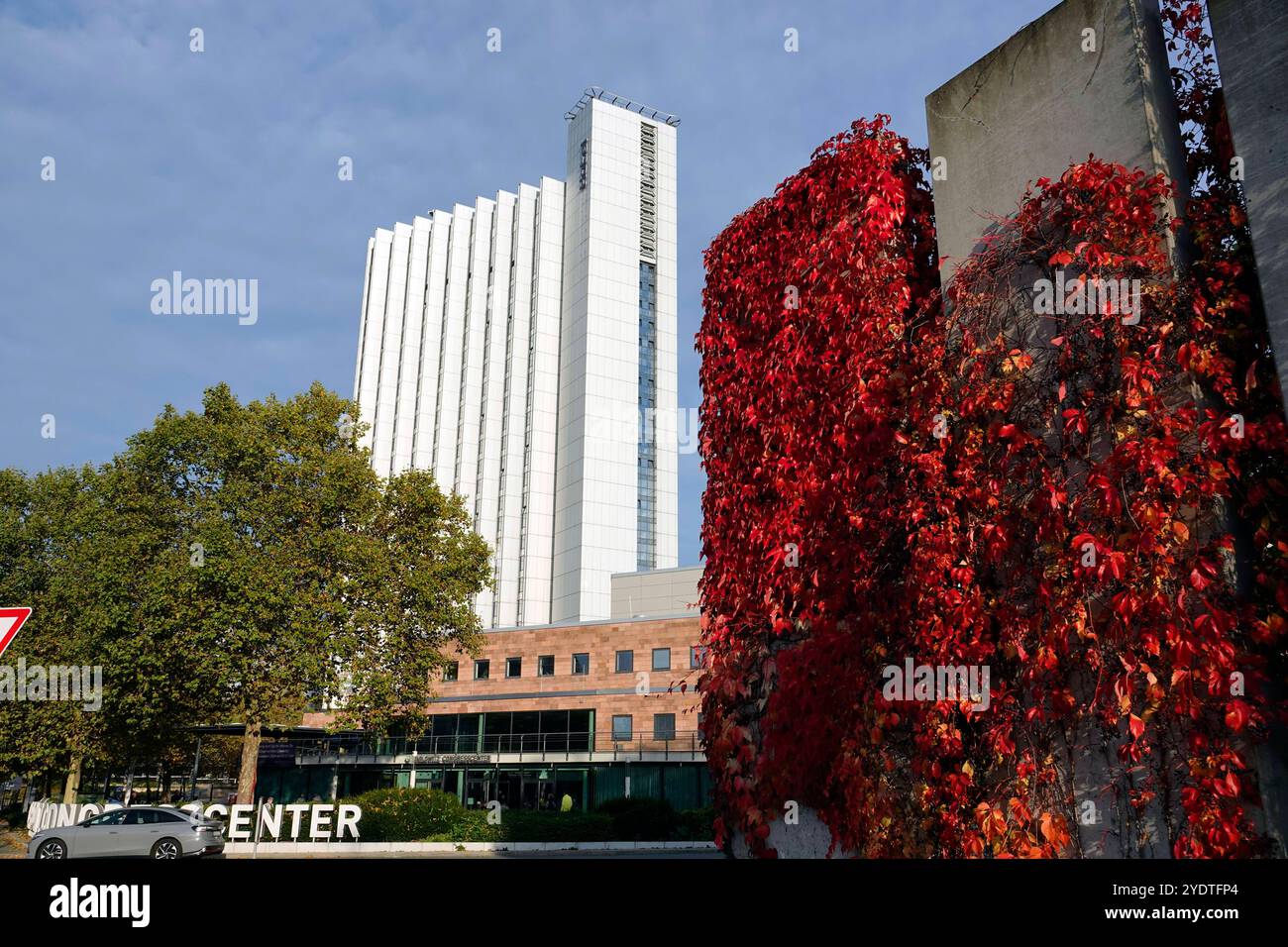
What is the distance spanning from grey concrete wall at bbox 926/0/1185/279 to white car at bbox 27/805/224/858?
22640mm

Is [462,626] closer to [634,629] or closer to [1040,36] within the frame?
[634,629]

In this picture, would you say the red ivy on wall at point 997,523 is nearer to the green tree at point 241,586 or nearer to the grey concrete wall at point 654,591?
the green tree at point 241,586

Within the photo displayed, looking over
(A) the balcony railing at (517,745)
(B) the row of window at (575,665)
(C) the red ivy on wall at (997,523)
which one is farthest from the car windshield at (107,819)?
(B) the row of window at (575,665)

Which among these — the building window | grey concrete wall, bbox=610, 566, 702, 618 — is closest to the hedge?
grey concrete wall, bbox=610, 566, 702, 618

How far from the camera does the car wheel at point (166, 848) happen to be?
21500mm

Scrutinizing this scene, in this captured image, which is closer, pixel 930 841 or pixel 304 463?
pixel 930 841

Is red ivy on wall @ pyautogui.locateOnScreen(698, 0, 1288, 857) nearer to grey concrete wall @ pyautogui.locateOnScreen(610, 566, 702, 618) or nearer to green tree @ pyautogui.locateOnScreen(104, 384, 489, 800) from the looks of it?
green tree @ pyautogui.locateOnScreen(104, 384, 489, 800)

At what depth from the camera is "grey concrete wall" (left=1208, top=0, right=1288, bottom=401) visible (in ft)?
16.9

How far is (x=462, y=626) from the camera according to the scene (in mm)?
34906

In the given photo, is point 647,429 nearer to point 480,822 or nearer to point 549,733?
point 549,733

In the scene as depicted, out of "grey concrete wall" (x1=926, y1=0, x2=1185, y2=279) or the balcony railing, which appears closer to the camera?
"grey concrete wall" (x1=926, y1=0, x2=1185, y2=279)
